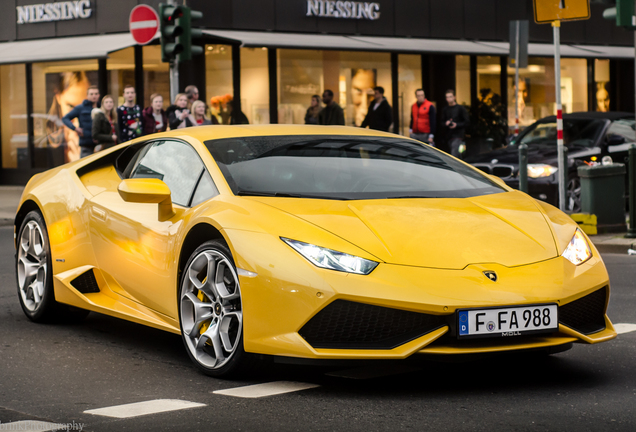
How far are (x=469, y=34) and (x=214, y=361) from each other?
72.9 feet

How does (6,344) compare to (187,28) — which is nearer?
(6,344)

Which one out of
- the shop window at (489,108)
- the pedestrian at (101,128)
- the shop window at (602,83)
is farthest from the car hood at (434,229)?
the shop window at (602,83)

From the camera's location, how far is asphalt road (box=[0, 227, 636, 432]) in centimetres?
409

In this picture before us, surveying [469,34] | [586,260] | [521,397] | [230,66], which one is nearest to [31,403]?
[521,397]

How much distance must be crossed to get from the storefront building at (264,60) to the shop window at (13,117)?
1.0 inches

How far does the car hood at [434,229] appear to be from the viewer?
15.0 feet

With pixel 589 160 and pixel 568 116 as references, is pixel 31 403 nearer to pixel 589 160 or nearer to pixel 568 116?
pixel 589 160

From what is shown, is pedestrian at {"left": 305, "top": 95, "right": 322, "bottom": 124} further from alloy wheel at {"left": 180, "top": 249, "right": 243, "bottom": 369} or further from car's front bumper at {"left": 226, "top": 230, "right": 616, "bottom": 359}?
car's front bumper at {"left": 226, "top": 230, "right": 616, "bottom": 359}

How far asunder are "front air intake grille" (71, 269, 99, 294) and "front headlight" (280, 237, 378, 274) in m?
2.01

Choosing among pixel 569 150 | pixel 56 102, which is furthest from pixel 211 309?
pixel 56 102

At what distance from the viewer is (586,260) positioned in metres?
4.89

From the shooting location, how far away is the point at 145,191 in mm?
5297

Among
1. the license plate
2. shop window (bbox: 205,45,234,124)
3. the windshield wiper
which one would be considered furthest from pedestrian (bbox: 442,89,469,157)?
the license plate

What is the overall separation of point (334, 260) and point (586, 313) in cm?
122
